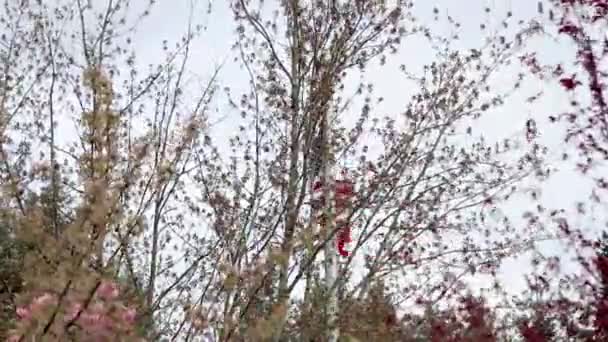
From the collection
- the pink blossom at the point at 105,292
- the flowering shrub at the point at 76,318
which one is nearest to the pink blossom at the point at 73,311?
the flowering shrub at the point at 76,318

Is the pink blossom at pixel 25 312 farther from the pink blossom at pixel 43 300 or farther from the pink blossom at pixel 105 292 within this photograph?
the pink blossom at pixel 105 292

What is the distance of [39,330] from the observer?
87.7 inches

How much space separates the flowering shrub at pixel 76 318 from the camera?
2191mm

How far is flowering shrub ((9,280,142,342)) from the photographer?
219 centimetres

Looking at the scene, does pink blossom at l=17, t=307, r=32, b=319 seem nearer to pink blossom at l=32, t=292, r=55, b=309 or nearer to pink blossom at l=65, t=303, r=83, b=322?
pink blossom at l=32, t=292, r=55, b=309

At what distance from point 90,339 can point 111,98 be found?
2.71ft

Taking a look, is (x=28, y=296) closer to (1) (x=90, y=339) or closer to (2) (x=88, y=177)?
(1) (x=90, y=339)

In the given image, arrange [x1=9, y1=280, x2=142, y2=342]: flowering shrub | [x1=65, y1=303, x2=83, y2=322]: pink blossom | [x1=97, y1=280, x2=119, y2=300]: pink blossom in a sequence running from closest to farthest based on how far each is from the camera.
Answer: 1. [x1=9, y1=280, x2=142, y2=342]: flowering shrub
2. [x1=65, y1=303, x2=83, y2=322]: pink blossom
3. [x1=97, y1=280, x2=119, y2=300]: pink blossom

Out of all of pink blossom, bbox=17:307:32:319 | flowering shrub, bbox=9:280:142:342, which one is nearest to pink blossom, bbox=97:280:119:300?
flowering shrub, bbox=9:280:142:342

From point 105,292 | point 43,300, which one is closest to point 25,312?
point 43,300

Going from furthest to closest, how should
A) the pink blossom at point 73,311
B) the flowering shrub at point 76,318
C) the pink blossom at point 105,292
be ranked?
the pink blossom at point 105,292 → the pink blossom at point 73,311 → the flowering shrub at point 76,318

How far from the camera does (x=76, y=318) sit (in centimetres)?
231

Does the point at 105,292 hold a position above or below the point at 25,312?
above

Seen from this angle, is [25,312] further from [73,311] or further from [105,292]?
[105,292]
